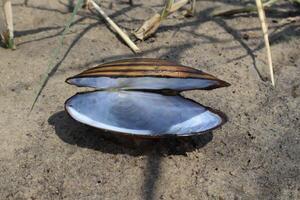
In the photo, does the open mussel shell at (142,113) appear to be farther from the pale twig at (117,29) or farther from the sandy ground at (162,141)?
the pale twig at (117,29)

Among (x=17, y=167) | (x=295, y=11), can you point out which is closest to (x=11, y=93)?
(x=17, y=167)

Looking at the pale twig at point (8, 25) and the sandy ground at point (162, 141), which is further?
the pale twig at point (8, 25)

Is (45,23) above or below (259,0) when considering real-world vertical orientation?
below

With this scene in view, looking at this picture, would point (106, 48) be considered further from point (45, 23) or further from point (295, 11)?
point (295, 11)

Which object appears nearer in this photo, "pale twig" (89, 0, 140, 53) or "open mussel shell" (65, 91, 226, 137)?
"open mussel shell" (65, 91, 226, 137)

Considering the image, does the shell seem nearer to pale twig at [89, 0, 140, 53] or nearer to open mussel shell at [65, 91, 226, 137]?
open mussel shell at [65, 91, 226, 137]

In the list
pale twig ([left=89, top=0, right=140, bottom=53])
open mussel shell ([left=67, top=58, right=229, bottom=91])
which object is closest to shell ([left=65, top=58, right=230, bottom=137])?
open mussel shell ([left=67, top=58, right=229, bottom=91])

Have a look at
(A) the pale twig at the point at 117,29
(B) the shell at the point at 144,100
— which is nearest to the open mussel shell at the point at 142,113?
(B) the shell at the point at 144,100

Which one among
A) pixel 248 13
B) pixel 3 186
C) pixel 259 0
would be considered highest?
pixel 259 0

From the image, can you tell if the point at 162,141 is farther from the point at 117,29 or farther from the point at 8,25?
the point at 8,25
